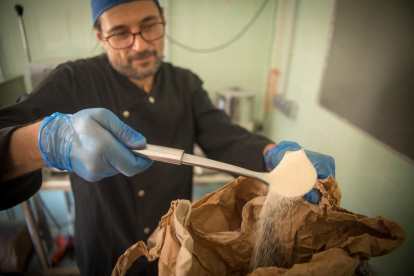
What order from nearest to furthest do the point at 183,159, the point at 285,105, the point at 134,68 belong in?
the point at 183,159 → the point at 134,68 → the point at 285,105

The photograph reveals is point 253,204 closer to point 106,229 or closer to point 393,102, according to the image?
point 393,102

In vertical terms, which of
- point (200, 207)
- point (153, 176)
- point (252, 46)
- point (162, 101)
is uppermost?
point (252, 46)

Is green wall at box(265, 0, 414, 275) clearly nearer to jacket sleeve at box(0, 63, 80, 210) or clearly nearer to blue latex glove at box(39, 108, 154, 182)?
blue latex glove at box(39, 108, 154, 182)

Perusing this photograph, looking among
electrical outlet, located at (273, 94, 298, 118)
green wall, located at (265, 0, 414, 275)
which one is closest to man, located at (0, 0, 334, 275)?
green wall, located at (265, 0, 414, 275)

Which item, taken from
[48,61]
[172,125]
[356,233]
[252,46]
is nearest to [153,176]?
[172,125]

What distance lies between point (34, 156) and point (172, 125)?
1.40 feet

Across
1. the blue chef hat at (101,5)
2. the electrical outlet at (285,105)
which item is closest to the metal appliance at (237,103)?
the electrical outlet at (285,105)

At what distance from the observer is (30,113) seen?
1.83 ft

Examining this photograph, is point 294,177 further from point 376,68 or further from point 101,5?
point 101,5

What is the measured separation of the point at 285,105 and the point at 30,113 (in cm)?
114

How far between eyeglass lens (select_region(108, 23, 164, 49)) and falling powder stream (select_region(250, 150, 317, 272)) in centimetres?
55

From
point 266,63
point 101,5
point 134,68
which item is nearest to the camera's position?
point 101,5

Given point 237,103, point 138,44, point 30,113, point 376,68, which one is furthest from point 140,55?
point 237,103

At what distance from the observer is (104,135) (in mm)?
446
